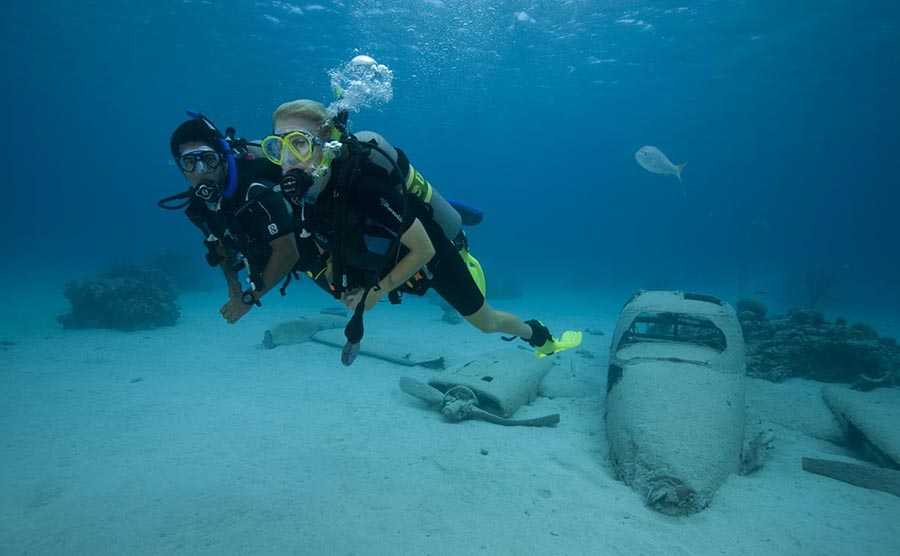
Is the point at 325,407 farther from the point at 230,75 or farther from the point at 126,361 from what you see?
the point at 230,75

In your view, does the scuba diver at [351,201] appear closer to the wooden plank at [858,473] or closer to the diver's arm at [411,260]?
the diver's arm at [411,260]

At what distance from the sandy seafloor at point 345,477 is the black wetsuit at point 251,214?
8.51 ft

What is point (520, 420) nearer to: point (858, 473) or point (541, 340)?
point (541, 340)

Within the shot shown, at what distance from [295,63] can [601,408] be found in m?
33.4

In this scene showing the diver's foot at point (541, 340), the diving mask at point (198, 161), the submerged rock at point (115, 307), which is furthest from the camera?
the submerged rock at point (115, 307)

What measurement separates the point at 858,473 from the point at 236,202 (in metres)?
7.12

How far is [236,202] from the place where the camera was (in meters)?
3.49

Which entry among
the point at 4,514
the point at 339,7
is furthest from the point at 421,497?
the point at 339,7

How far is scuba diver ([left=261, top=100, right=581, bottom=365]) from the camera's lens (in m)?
2.77

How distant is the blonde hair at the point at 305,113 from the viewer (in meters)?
2.92

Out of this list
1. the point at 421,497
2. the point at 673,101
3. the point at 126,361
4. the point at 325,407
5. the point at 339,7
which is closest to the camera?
the point at 421,497

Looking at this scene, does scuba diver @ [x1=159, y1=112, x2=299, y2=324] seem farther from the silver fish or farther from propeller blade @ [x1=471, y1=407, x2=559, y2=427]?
the silver fish

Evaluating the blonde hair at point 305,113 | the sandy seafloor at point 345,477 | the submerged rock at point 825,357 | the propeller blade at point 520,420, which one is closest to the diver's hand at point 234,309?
the blonde hair at point 305,113

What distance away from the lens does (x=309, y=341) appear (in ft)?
36.5
